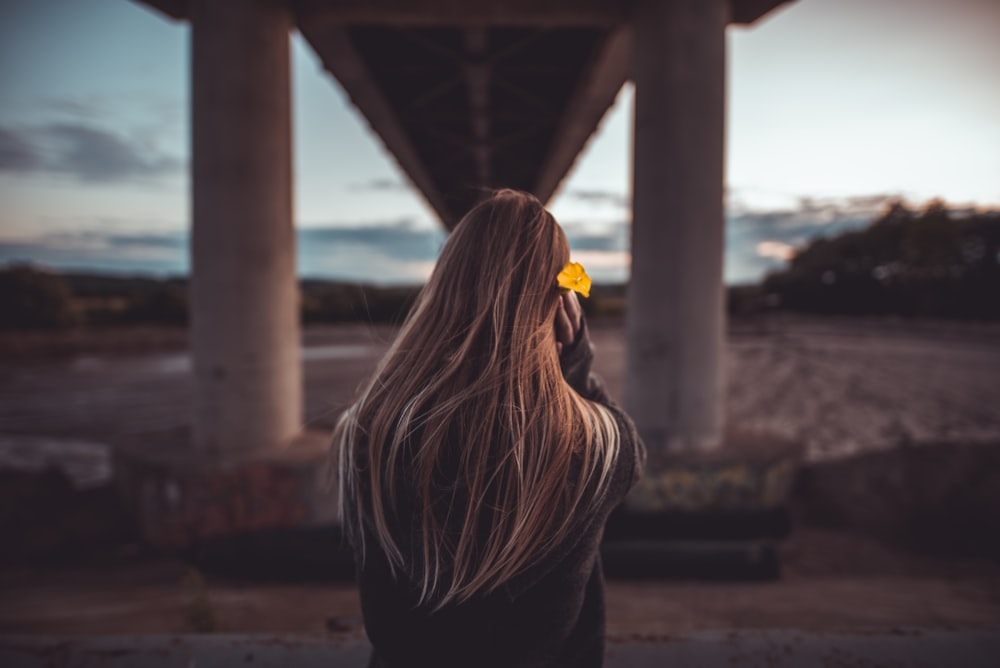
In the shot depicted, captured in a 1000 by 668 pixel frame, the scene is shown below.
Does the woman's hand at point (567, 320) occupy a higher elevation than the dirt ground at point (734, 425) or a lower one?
higher

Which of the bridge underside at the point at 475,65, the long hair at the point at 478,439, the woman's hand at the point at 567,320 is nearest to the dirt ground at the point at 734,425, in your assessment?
the long hair at the point at 478,439

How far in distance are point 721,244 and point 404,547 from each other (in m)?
5.44

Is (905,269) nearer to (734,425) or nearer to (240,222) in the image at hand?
(734,425)

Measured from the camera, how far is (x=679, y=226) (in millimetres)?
5641

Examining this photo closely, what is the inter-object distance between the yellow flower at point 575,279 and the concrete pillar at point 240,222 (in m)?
5.10

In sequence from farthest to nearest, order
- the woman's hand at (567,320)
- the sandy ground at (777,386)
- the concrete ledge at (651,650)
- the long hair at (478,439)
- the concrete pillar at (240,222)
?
1. the sandy ground at (777,386)
2. the concrete pillar at (240,222)
3. the concrete ledge at (651,650)
4. the woman's hand at (567,320)
5. the long hair at (478,439)

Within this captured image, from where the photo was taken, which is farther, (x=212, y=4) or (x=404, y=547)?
(x=212, y=4)

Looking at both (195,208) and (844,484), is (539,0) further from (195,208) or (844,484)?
(844,484)

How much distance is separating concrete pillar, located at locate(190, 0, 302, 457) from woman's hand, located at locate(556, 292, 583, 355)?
16.3ft

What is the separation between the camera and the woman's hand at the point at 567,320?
156 cm

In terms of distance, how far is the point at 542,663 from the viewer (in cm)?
133

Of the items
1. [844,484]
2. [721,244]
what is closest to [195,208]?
[721,244]

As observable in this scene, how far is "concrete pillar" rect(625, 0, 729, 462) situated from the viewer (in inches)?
222

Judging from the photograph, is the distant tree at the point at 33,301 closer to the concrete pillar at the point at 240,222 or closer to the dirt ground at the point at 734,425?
the dirt ground at the point at 734,425
